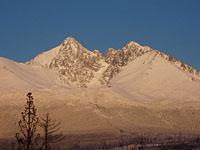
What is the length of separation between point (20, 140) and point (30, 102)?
3.40m

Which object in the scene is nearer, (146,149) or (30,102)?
(30,102)

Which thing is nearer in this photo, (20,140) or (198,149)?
(20,140)

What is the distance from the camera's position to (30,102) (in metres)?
53.4

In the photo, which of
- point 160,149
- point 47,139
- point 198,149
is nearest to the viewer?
point 47,139

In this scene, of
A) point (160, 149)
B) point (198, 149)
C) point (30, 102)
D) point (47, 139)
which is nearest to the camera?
point (30, 102)

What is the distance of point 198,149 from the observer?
566ft

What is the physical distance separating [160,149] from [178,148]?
16.3 feet

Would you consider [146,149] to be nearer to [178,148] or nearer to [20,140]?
[178,148]

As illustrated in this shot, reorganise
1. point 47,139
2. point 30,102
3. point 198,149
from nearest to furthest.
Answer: point 30,102, point 47,139, point 198,149

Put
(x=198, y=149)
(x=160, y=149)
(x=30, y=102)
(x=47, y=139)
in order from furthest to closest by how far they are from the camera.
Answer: (x=160, y=149) < (x=198, y=149) < (x=47, y=139) < (x=30, y=102)

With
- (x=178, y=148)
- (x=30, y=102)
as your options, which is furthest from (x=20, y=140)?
(x=178, y=148)

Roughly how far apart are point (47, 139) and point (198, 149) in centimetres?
10502

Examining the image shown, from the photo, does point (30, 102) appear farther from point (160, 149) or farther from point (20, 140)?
point (160, 149)

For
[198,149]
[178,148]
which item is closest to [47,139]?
[198,149]
